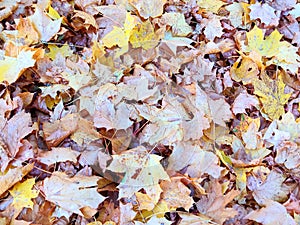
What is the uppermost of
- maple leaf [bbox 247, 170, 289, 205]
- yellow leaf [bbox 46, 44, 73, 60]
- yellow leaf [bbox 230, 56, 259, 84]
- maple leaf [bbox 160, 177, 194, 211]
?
yellow leaf [bbox 46, 44, 73, 60]

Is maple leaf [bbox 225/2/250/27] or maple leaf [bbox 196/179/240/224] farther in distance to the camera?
maple leaf [bbox 225/2/250/27]

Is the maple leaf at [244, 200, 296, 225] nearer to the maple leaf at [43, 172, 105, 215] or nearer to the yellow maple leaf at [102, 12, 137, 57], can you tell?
the maple leaf at [43, 172, 105, 215]

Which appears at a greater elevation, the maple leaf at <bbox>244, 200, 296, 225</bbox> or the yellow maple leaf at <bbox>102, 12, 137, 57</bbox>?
the yellow maple leaf at <bbox>102, 12, 137, 57</bbox>

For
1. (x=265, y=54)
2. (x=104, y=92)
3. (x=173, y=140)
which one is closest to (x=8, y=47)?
(x=104, y=92)

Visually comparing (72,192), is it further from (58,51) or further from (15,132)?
(58,51)

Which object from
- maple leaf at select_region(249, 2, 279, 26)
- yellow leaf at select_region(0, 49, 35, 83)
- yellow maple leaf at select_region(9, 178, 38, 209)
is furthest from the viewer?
maple leaf at select_region(249, 2, 279, 26)

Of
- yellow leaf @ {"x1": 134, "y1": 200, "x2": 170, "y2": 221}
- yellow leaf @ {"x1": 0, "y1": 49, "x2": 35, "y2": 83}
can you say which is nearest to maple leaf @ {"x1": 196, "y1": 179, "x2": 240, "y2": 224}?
yellow leaf @ {"x1": 134, "y1": 200, "x2": 170, "y2": 221}

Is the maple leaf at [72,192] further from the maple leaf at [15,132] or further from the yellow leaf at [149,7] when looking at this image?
the yellow leaf at [149,7]

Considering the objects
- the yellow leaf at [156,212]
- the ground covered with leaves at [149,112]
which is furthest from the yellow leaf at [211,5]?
the yellow leaf at [156,212]
